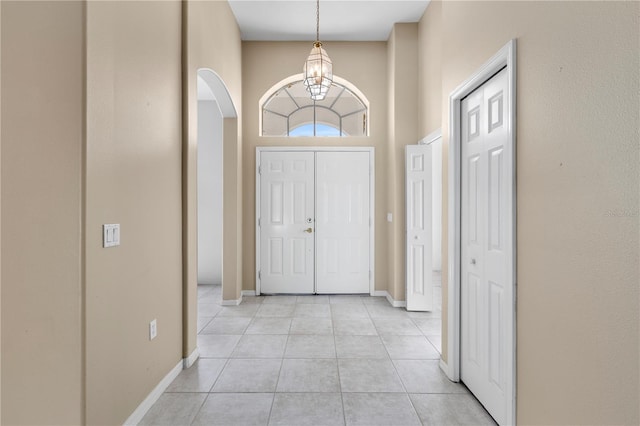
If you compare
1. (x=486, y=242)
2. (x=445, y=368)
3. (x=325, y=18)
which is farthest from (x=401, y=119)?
(x=445, y=368)

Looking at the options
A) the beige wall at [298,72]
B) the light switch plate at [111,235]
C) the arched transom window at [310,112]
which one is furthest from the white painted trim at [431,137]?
the light switch plate at [111,235]

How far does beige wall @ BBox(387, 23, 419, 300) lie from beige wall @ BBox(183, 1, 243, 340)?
82.5 inches

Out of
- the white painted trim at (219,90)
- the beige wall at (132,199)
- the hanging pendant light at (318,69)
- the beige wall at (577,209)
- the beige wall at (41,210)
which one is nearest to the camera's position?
the beige wall at (577,209)

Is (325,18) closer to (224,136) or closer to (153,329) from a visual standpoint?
(224,136)

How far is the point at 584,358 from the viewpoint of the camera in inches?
49.9

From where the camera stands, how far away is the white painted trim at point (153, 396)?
196 centimetres

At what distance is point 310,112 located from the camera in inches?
198

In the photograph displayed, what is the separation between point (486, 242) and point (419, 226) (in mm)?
2182

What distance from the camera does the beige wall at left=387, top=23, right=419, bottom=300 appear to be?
4.40 meters

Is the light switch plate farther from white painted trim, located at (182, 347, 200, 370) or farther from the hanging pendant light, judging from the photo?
the hanging pendant light

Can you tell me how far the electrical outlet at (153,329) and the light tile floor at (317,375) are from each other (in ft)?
1.44

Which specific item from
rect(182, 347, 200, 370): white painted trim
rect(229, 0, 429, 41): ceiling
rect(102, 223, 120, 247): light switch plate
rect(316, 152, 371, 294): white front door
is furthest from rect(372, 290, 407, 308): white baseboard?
rect(229, 0, 429, 41): ceiling

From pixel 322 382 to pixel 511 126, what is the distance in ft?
6.82

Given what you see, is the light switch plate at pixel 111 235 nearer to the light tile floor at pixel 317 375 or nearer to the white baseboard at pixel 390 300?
the light tile floor at pixel 317 375
